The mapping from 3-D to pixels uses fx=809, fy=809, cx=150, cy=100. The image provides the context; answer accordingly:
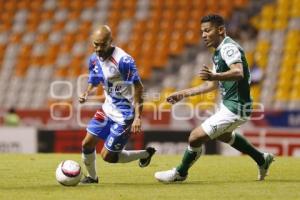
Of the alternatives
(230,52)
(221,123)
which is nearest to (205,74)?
(230,52)

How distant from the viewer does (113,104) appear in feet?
29.7

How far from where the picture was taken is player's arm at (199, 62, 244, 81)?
7.93 meters

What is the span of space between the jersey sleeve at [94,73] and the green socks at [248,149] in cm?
171

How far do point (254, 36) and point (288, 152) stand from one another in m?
5.48

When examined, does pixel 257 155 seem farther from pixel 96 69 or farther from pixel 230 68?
pixel 96 69

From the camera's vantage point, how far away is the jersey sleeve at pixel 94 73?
29.8ft

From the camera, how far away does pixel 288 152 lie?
1667 centimetres

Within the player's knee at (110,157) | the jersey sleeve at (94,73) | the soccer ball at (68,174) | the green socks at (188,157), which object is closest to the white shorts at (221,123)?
the green socks at (188,157)

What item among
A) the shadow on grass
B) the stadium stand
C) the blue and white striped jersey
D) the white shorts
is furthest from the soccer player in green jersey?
the stadium stand

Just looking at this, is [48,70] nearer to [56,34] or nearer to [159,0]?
[56,34]

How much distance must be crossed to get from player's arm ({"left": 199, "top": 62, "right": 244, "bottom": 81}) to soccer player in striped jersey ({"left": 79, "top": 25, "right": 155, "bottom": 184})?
1072mm

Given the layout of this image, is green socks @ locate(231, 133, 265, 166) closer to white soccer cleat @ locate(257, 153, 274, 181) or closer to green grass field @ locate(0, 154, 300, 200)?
white soccer cleat @ locate(257, 153, 274, 181)

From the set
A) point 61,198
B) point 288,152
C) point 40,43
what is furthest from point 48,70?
point 61,198

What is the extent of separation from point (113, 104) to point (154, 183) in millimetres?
996
